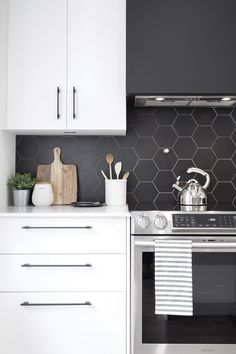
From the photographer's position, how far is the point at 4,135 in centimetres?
255

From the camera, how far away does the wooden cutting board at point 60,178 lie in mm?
2775

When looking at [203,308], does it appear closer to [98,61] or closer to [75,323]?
[75,323]

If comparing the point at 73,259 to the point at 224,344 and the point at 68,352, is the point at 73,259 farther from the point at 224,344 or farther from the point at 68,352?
the point at 224,344

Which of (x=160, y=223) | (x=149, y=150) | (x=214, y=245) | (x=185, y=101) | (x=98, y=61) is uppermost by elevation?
(x=98, y=61)

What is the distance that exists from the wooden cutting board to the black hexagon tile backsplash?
5cm

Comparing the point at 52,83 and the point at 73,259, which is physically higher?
the point at 52,83

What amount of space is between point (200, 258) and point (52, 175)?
1223 mm

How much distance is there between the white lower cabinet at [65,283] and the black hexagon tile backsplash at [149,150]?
0.66m

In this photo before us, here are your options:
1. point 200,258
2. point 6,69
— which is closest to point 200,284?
point 200,258

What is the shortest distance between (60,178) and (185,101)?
1019 mm

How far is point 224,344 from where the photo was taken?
2.16 metres

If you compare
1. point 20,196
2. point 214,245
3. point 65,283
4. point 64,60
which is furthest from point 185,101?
point 65,283

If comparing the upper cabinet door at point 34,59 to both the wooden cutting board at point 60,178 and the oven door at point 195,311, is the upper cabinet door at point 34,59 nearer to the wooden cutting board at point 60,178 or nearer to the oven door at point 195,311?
the wooden cutting board at point 60,178

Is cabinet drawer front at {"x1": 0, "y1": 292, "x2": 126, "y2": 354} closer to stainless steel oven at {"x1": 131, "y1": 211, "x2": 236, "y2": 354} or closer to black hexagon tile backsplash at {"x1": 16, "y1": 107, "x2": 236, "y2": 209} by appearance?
stainless steel oven at {"x1": 131, "y1": 211, "x2": 236, "y2": 354}
